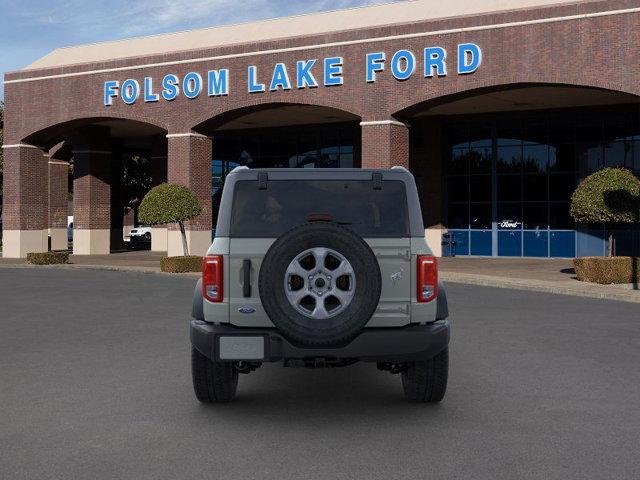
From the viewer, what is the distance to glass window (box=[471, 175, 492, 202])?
37000mm

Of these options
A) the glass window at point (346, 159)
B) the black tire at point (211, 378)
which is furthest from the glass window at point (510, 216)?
the black tire at point (211, 378)

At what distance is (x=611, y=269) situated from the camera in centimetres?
2134

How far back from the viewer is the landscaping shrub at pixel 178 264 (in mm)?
27125

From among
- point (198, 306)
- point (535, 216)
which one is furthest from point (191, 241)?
point (198, 306)

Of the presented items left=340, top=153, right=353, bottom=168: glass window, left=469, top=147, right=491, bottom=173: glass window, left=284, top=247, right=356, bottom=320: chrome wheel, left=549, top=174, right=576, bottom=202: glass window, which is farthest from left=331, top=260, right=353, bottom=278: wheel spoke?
left=340, top=153, right=353, bottom=168: glass window

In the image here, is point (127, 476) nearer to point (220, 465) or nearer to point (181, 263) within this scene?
point (220, 465)

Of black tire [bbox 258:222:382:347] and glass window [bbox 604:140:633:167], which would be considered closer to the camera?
black tire [bbox 258:222:382:347]

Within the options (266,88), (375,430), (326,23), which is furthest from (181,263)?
(375,430)

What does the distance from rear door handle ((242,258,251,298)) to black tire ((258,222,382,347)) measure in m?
0.32

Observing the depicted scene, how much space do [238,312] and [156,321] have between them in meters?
7.31

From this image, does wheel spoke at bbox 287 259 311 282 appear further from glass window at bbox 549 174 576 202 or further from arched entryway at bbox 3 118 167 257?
arched entryway at bbox 3 118 167 257

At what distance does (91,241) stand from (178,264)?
15521mm

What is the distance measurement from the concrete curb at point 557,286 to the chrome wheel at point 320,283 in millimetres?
13224

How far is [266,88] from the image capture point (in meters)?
32.3
